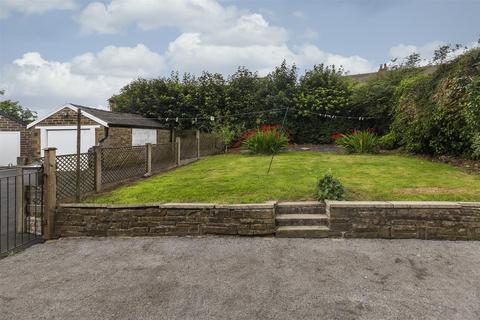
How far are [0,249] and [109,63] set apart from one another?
1146cm

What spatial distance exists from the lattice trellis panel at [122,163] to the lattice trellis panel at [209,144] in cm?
566

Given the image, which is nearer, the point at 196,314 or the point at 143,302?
the point at 196,314

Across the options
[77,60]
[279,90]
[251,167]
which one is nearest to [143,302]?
[251,167]

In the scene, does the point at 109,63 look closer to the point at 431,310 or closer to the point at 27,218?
the point at 27,218

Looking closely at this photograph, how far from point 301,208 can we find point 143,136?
12484 millimetres

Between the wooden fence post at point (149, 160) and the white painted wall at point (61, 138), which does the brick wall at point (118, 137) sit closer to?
the white painted wall at point (61, 138)

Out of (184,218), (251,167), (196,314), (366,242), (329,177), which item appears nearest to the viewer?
(196,314)

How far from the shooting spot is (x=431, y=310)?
8.91ft

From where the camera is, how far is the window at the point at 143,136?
15.1m

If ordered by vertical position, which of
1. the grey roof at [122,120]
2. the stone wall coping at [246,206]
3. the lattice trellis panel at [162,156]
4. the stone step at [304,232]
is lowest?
the stone step at [304,232]

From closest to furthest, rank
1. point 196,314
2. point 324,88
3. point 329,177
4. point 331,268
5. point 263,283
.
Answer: point 196,314, point 263,283, point 331,268, point 329,177, point 324,88

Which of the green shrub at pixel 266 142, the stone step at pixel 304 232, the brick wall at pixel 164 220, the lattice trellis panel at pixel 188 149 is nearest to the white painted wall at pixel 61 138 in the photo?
the lattice trellis panel at pixel 188 149

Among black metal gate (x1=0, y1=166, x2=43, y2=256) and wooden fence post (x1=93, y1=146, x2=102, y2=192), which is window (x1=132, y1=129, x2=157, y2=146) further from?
black metal gate (x1=0, y1=166, x2=43, y2=256)

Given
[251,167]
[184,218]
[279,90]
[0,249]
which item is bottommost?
[0,249]
